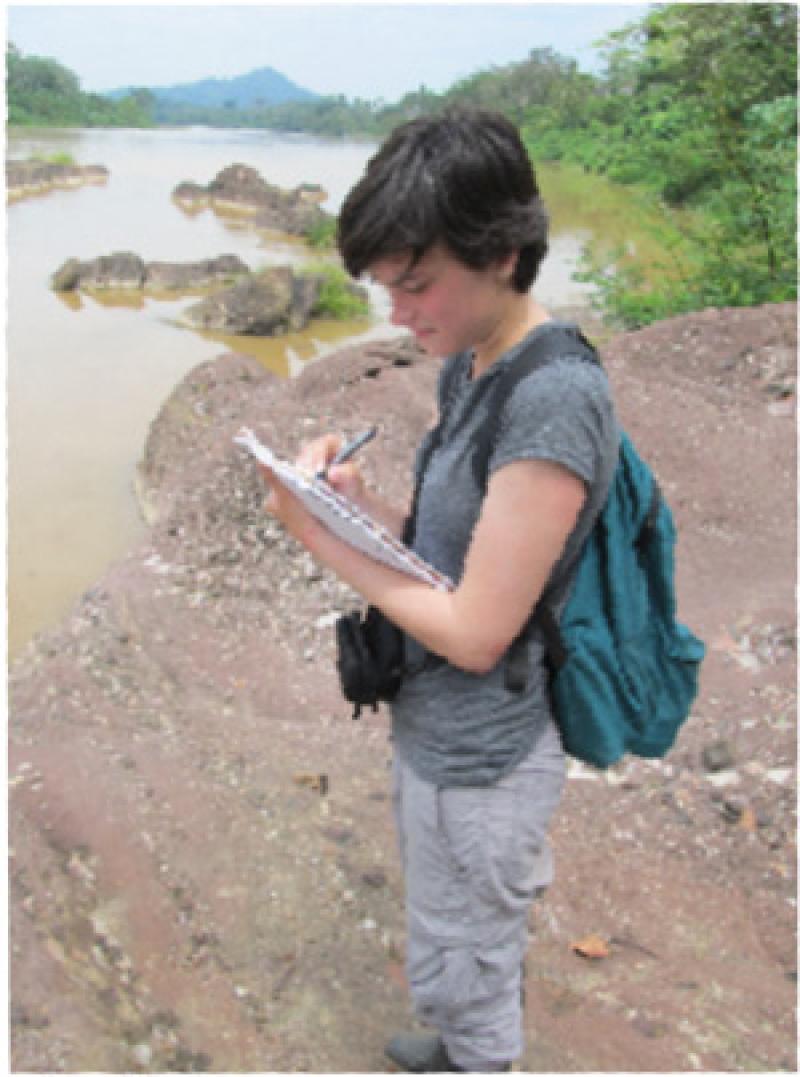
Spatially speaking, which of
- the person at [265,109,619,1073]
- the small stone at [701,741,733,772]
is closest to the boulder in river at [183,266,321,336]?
the small stone at [701,741,733,772]

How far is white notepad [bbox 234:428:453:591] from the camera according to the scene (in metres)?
1.32

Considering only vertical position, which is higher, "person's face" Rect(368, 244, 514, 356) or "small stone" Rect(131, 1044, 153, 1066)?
"person's face" Rect(368, 244, 514, 356)

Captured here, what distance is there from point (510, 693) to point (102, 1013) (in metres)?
1.19

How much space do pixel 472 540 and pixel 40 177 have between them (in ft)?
84.7

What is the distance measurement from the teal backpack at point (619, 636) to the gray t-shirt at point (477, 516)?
27 mm

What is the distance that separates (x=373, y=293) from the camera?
45.1 ft

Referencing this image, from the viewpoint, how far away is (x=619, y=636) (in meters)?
1.44

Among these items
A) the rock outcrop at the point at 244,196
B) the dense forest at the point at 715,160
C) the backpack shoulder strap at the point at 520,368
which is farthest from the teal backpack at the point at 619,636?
the rock outcrop at the point at 244,196

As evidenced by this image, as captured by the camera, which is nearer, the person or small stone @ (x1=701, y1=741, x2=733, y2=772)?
the person

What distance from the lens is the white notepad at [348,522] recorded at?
1315 mm

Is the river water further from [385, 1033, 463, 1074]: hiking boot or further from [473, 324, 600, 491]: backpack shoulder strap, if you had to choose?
[385, 1033, 463, 1074]: hiking boot

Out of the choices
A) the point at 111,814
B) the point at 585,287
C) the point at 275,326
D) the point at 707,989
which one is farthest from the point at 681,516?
the point at 585,287

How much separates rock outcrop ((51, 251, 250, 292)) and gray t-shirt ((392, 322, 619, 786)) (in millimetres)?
13236

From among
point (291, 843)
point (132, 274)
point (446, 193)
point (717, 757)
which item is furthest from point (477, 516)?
point (132, 274)
